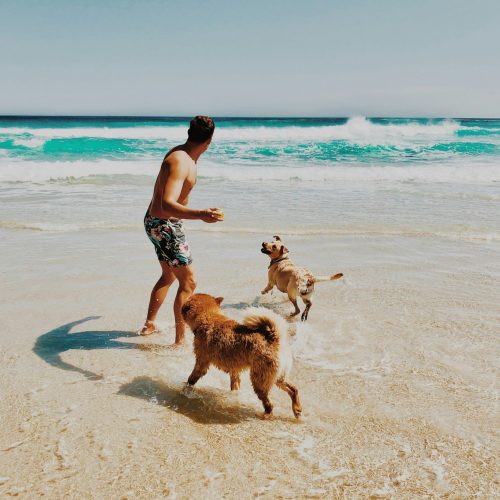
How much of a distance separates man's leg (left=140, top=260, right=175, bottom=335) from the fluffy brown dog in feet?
3.54

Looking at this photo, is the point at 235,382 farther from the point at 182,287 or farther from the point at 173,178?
the point at 173,178

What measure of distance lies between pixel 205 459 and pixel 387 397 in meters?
1.43

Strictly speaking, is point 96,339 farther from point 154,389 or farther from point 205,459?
point 205,459

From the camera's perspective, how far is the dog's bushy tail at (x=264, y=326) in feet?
9.56

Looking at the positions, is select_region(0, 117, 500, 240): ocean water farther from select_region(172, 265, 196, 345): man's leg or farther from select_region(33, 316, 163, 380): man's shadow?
select_region(172, 265, 196, 345): man's leg

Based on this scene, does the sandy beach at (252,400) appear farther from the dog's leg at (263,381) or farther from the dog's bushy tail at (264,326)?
the dog's bushy tail at (264,326)

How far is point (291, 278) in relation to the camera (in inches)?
A: 193

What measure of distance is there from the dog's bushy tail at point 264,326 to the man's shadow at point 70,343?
1.56 metres

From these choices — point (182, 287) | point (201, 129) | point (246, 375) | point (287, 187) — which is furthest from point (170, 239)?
point (287, 187)

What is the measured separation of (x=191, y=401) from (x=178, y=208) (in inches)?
56.1

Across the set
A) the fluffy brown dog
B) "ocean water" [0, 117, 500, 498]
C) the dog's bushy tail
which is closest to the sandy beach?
"ocean water" [0, 117, 500, 498]

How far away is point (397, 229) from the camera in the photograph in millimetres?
8656

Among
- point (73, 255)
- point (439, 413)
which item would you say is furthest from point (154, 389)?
point (73, 255)

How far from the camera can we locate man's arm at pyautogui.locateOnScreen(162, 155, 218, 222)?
3.52 m
